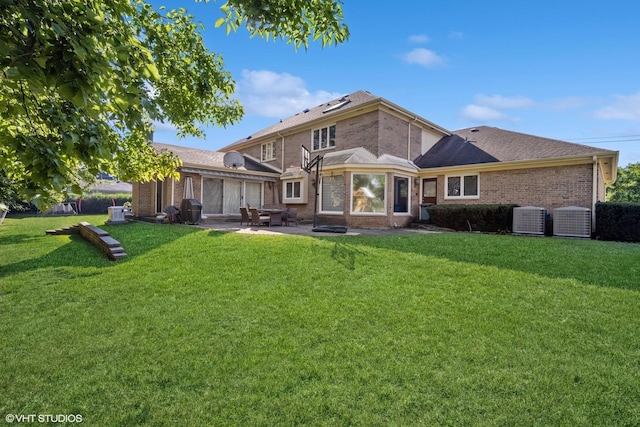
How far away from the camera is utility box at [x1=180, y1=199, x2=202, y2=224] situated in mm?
14914

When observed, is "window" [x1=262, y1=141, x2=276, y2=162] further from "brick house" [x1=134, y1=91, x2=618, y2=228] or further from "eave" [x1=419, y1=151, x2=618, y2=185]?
"eave" [x1=419, y1=151, x2=618, y2=185]

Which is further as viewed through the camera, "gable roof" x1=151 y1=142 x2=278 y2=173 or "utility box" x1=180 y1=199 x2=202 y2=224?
"gable roof" x1=151 y1=142 x2=278 y2=173

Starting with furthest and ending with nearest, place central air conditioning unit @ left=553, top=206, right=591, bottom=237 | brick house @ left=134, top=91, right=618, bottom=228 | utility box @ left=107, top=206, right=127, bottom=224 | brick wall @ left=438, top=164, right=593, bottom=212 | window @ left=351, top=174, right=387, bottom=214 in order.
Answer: window @ left=351, top=174, right=387, bottom=214 < utility box @ left=107, top=206, right=127, bottom=224 < brick house @ left=134, top=91, right=618, bottom=228 < brick wall @ left=438, top=164, right=593, bottom=212 < central air conditioning unit @ left=553, top=206, right=591, bottom=237

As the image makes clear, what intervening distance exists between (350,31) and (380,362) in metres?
4.40

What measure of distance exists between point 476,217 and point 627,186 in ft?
116

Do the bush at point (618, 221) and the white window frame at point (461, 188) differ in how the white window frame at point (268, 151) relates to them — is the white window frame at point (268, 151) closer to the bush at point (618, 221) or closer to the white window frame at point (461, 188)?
the white window frame at point (461, 188)

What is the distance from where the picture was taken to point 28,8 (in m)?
2.08

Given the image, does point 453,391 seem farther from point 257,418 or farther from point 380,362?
point 257,418

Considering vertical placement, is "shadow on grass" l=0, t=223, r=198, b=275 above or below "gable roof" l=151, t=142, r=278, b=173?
below

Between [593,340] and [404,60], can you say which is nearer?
[593,340]

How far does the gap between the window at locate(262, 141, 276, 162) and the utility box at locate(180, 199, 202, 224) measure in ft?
27.8

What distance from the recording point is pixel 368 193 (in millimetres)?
15523

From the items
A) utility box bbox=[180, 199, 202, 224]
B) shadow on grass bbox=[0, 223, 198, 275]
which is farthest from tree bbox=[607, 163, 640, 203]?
shadow on grass bbox=[0, 223, 198, 275]

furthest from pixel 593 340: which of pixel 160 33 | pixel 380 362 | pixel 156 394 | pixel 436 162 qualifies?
pixel 436 162
